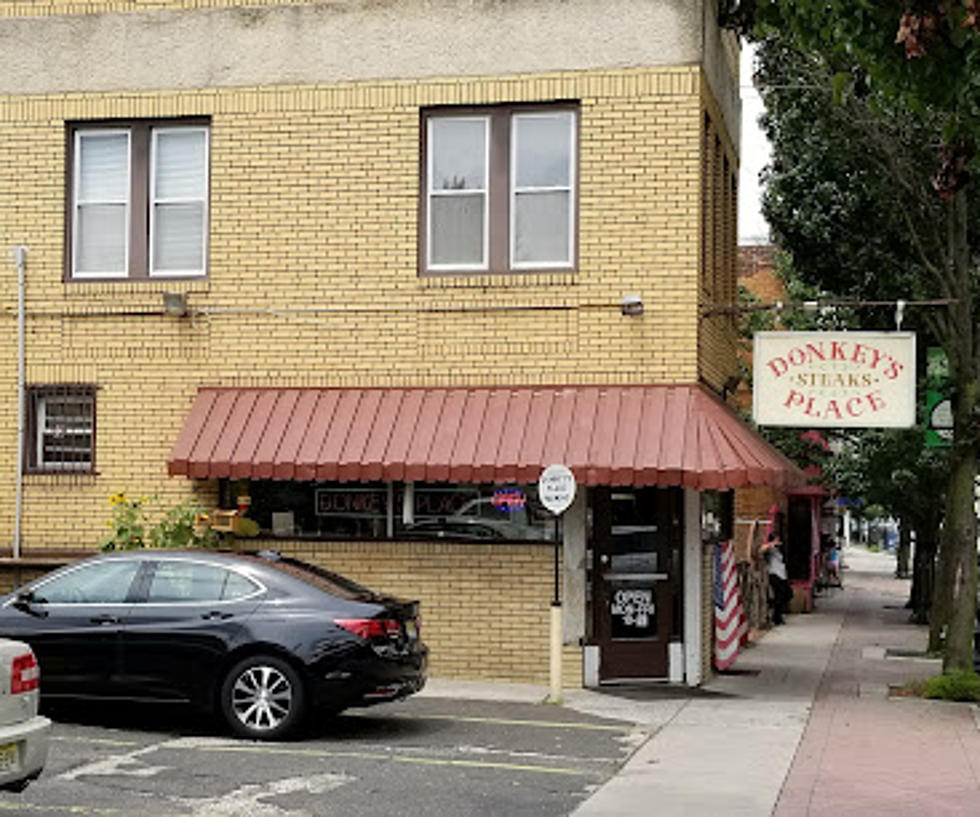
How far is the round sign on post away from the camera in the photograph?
1488cm

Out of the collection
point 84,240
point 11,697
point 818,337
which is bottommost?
point 11,697

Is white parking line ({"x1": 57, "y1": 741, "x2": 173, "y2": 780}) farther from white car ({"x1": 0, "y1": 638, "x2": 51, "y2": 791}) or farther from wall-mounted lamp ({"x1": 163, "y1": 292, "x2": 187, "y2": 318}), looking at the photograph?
wall-mounted lamp ({"x1": 163, "y1": 292, "x2": 187, "y2": 318})

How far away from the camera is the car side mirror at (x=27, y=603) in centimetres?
1323

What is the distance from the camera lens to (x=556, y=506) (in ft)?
48.9

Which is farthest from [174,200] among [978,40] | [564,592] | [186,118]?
[978,40]

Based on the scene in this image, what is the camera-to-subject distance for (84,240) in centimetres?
1816

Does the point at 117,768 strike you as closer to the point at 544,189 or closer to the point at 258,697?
the point at 258,697

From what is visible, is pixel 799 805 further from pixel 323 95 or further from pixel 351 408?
pixel 323 95

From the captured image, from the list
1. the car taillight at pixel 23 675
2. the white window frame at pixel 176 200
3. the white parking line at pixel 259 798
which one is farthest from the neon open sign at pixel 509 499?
the car taillight at pixel 23 675

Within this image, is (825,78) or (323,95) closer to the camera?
(323,95)

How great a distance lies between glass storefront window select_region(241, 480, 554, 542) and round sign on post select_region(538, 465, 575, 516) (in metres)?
1.81

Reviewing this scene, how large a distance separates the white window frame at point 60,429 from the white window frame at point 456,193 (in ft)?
13.4

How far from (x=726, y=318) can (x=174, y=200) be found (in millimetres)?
6756

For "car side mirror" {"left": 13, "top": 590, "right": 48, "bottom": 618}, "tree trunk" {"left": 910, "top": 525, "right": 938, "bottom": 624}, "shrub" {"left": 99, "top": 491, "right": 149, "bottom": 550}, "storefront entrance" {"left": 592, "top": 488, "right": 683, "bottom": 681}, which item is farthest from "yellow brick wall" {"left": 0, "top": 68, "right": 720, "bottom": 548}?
"tree trunk" {"left": 910, "top": 525, "right": 938, "bottom": 624}
